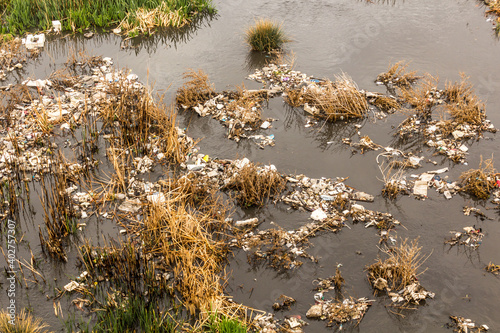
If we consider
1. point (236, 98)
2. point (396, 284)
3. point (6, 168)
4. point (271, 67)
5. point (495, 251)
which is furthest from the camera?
point (271, 67)

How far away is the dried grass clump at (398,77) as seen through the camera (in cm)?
810

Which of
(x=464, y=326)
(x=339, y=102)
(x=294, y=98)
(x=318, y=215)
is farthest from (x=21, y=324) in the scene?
(x=339, y=102)

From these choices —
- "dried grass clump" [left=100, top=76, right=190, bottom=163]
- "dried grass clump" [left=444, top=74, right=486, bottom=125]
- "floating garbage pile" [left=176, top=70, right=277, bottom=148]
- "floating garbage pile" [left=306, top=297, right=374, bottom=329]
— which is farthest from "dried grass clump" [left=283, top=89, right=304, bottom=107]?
"floating garbage pile" [left=306, top=297, right=374, bottom=329]

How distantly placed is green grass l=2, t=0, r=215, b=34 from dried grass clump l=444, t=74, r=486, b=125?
578 centimetres

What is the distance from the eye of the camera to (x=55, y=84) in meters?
8.25

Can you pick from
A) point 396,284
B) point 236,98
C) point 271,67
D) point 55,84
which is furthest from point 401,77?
point 55,84

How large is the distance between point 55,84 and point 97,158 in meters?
2.32

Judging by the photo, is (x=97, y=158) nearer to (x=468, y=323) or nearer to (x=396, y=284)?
(x=396, y=284)

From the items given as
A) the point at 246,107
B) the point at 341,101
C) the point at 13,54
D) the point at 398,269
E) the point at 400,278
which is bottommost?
the point at 400,278

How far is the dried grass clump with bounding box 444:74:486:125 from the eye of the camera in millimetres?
7133

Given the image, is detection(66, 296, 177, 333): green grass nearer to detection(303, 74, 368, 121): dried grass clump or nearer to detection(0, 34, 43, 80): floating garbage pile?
detection(303, 74, 368, 121): dried grass clump

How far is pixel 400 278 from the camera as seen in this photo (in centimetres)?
498

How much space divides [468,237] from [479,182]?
0.94m

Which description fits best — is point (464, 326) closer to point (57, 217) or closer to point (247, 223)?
point (247, 223)
